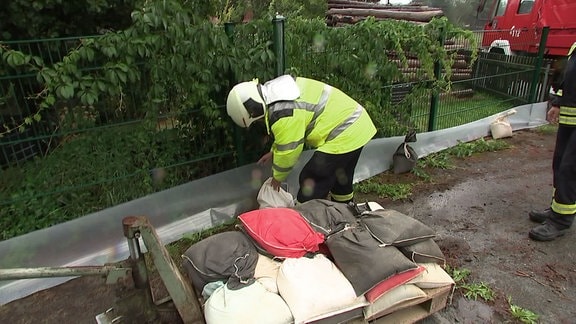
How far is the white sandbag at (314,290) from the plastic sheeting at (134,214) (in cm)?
163

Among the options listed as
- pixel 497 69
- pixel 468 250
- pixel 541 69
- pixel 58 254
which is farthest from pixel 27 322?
pixel 541 69

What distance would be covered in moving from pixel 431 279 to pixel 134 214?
7.89ft

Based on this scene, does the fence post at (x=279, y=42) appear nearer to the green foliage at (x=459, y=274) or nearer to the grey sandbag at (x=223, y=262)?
the grey sandbag at (x=223, y=262)

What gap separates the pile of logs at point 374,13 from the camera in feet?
33.1

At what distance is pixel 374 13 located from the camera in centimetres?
1054

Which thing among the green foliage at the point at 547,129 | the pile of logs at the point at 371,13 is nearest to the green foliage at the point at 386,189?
the green foliage at the point at 547,129

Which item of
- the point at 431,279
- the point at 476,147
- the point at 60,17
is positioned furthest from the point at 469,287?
the point at 60,17

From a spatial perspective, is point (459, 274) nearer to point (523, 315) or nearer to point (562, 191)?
point (523, 315)

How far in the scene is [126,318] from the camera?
197cm

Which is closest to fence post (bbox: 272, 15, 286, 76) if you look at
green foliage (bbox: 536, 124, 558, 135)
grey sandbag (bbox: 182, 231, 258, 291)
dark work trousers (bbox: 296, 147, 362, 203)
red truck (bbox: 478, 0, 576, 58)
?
dark work trousers (bbox: 296, 147, 362, 203)

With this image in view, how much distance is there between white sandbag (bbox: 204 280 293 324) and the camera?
188 centimetres

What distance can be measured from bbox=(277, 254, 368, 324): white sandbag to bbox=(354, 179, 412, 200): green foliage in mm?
2160

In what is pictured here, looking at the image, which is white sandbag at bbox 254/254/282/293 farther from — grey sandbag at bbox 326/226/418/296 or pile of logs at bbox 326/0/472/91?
pile of logs at bbox 326/0/472/91

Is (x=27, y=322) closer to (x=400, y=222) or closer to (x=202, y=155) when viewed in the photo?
(x=202, y=155)
